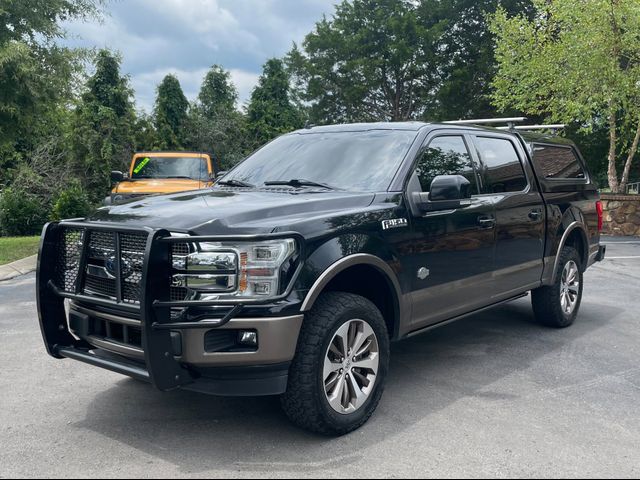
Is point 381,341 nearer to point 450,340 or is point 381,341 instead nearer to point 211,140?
point 450,340

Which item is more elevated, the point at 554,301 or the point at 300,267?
the point at 300,267

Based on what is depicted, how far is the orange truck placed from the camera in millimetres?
12977

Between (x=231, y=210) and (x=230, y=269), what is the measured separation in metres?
0.47

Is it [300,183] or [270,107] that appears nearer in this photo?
[300,183]

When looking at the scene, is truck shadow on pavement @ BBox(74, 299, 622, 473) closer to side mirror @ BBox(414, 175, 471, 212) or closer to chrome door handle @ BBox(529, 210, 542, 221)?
chrome door handle @ BBox(529, 210, 542, 221)

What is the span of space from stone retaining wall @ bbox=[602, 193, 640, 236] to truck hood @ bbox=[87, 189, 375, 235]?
45.8ft

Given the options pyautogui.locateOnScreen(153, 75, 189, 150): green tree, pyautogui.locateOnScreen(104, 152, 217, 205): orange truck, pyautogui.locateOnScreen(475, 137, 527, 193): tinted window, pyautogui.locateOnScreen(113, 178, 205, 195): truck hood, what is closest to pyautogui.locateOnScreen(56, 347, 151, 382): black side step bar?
pyautogui.locateOnScreen(475, 137, 527, 193): tinted window

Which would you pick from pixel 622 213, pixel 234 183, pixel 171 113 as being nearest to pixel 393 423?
pixel 234 183

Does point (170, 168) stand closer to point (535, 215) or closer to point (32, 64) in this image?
point (32, 64)

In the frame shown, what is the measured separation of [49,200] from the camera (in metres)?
20.8

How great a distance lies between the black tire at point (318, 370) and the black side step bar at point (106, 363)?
80cm

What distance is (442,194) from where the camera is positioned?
4.36m

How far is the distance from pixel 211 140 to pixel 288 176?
2190 cm

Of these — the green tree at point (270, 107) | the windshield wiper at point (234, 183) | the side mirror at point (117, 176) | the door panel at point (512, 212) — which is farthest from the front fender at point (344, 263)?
the green tree at point (270, 107)
